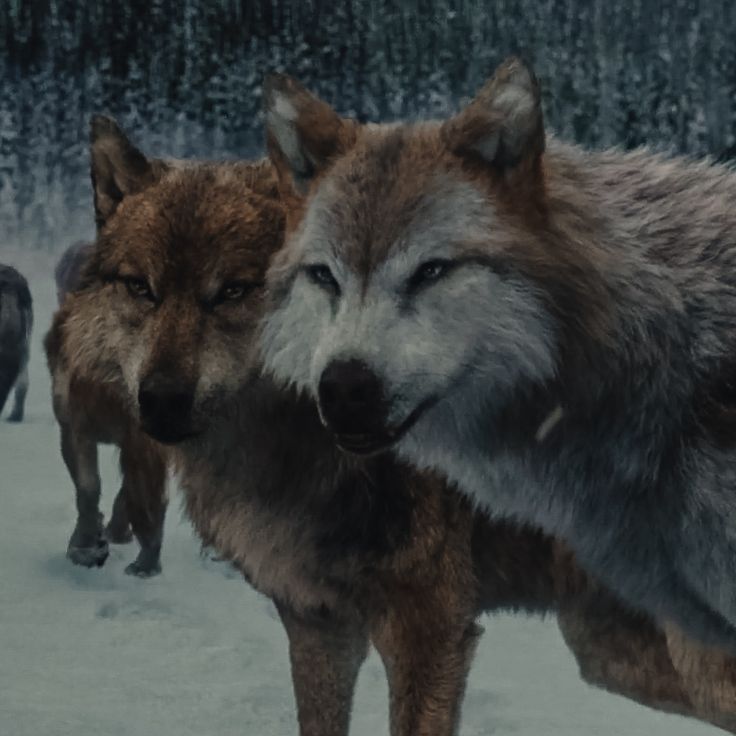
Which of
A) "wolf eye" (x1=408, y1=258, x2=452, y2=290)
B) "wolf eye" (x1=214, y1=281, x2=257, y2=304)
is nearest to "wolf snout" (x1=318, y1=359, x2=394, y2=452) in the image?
"wolf eye" (x1=408, y1=258, x2=452, y2=290)

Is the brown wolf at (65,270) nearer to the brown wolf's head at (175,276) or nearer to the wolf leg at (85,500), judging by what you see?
the wolf leg at (85,500)

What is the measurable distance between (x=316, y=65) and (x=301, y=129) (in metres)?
1.61

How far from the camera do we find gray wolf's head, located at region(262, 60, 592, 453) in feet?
4.91

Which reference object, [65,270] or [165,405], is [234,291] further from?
[65,270]

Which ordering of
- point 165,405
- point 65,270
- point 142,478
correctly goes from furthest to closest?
point 65,270, point 142,478, point 165,405

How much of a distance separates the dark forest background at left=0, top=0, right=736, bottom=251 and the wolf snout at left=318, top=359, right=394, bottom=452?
175cm

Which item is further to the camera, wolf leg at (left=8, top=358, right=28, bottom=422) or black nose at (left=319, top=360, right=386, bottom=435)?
wolf leg at (left=8, top=358, right=28, bottom=422)

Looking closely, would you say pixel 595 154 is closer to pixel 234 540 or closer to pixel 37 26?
pixel 234 540

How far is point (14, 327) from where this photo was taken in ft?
13.3

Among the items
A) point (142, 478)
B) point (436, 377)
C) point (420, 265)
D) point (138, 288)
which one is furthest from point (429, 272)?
point (142, 478)

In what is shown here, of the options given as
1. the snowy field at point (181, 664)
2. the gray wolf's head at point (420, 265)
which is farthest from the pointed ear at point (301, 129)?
the snowy field at point (181, 664)

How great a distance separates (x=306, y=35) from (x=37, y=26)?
72 cm

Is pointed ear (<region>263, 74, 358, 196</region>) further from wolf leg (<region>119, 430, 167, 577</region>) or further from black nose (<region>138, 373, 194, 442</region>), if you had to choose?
wolf leg (<region>119, 430, 167, 577</region>)

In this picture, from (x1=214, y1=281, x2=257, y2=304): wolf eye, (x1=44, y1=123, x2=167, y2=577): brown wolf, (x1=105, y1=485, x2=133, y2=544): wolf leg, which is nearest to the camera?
(x1=214, y1=281, x2=257, y2=304): wolf eye
